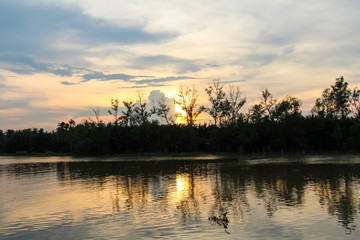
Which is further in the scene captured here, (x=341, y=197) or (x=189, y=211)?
(x=341, y=197)

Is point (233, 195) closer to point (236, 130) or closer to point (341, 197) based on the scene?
point (341, 197)

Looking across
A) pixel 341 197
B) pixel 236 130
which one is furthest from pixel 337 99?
pixel 341 197

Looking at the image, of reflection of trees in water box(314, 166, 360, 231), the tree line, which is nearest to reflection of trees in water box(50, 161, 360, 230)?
reflection of trees in water box(314, 166, 360, 231)

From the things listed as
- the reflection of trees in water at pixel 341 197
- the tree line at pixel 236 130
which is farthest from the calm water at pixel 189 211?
the tree line at pixel 236 130

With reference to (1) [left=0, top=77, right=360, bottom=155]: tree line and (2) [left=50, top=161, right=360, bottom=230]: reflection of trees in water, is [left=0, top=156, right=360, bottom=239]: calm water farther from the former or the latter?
(1) [left=0, top=77, right=360, bottom=155]: tree line

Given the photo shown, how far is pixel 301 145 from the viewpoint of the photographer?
225ft

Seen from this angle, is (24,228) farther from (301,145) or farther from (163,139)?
(163,139)

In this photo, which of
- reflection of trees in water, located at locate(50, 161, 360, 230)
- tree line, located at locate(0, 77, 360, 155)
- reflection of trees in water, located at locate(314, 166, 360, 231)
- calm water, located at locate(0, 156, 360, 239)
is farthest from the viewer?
tree line, located at locate(0, 77, 360, 155)

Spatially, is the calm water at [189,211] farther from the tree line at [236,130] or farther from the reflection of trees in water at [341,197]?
the tree line at [236,130]

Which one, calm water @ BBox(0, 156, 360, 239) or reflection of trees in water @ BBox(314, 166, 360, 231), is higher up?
calm water @ BBox(0, 156, 360, 239)

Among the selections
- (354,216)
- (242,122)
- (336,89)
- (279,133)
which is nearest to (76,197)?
(354,216)

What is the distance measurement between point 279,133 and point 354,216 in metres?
58.0

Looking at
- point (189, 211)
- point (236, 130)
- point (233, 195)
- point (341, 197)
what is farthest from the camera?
point (236, 130)

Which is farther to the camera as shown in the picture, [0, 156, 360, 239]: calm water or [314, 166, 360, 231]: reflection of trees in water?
[314, 166, 360, 231]: reflection of trees in water
